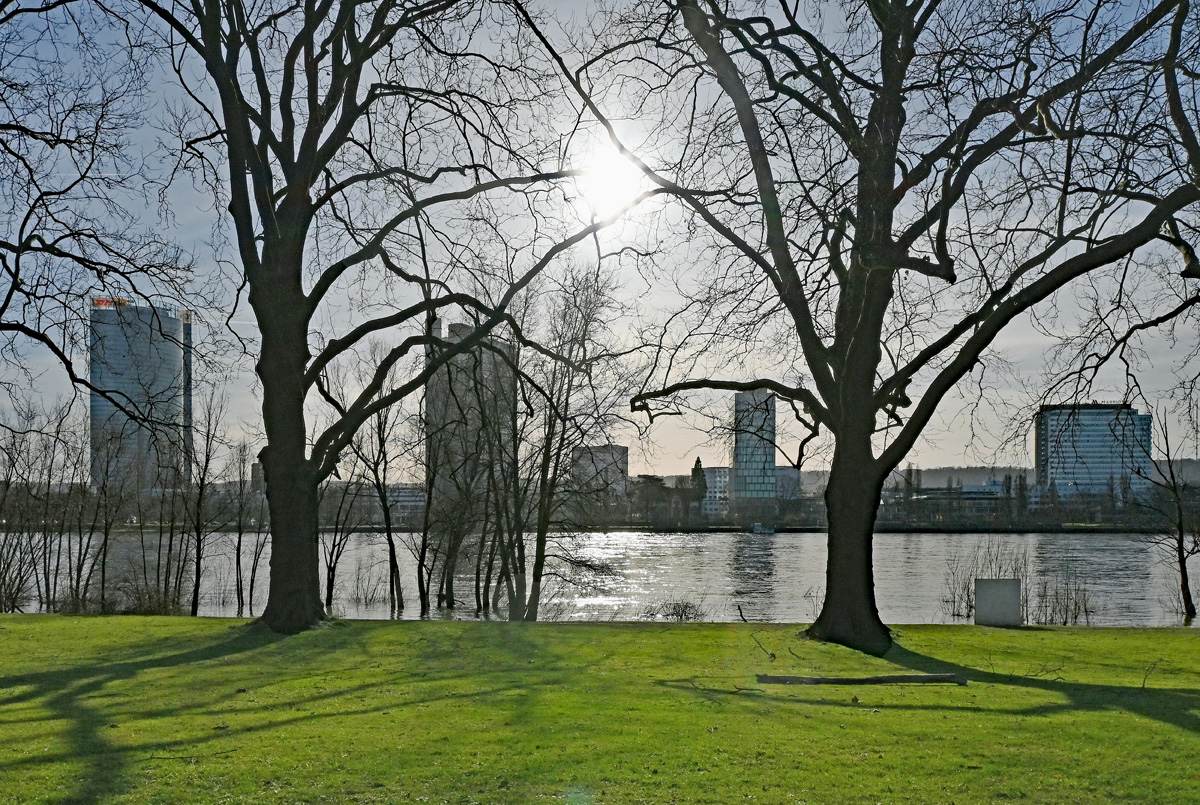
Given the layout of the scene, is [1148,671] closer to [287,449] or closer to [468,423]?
[287,449]

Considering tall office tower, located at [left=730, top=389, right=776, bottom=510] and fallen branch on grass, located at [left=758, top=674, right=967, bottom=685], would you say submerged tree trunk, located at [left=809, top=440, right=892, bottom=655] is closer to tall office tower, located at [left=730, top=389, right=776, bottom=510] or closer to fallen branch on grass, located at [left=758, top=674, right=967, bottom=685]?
tall office tower, located at [left=730, top=389, right=776, bottom=510]

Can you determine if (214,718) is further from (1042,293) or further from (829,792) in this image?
(1042,293)

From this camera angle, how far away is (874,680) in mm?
8836

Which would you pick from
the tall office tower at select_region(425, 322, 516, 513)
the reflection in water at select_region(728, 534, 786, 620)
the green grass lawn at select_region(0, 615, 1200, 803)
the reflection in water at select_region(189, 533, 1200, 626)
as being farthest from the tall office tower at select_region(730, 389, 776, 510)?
the reflection in water at select_region(728, 534, 786, 620)

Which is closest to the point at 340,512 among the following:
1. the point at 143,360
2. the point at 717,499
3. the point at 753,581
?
the point at 753,581

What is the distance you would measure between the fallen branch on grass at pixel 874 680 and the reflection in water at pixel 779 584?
1482 cm

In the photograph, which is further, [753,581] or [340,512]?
[753,581]

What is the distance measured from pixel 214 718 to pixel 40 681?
262cm

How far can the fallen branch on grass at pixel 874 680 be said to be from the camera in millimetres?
8547

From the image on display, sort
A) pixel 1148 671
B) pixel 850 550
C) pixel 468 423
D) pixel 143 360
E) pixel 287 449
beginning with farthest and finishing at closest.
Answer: pixel 468 423, pixel 143 360, pixel 287 449, pixel 850 550, pixel 1148 671

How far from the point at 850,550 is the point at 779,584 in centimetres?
2828

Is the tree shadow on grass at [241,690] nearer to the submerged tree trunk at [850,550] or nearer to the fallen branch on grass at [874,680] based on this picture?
the fallen branch on grass at [874,680]

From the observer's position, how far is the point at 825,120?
431 inches

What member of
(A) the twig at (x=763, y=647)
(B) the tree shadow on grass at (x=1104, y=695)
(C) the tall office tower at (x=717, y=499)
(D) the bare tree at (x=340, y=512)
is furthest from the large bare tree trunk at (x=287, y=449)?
(C) the tall office tower at (x=717, y=499)
